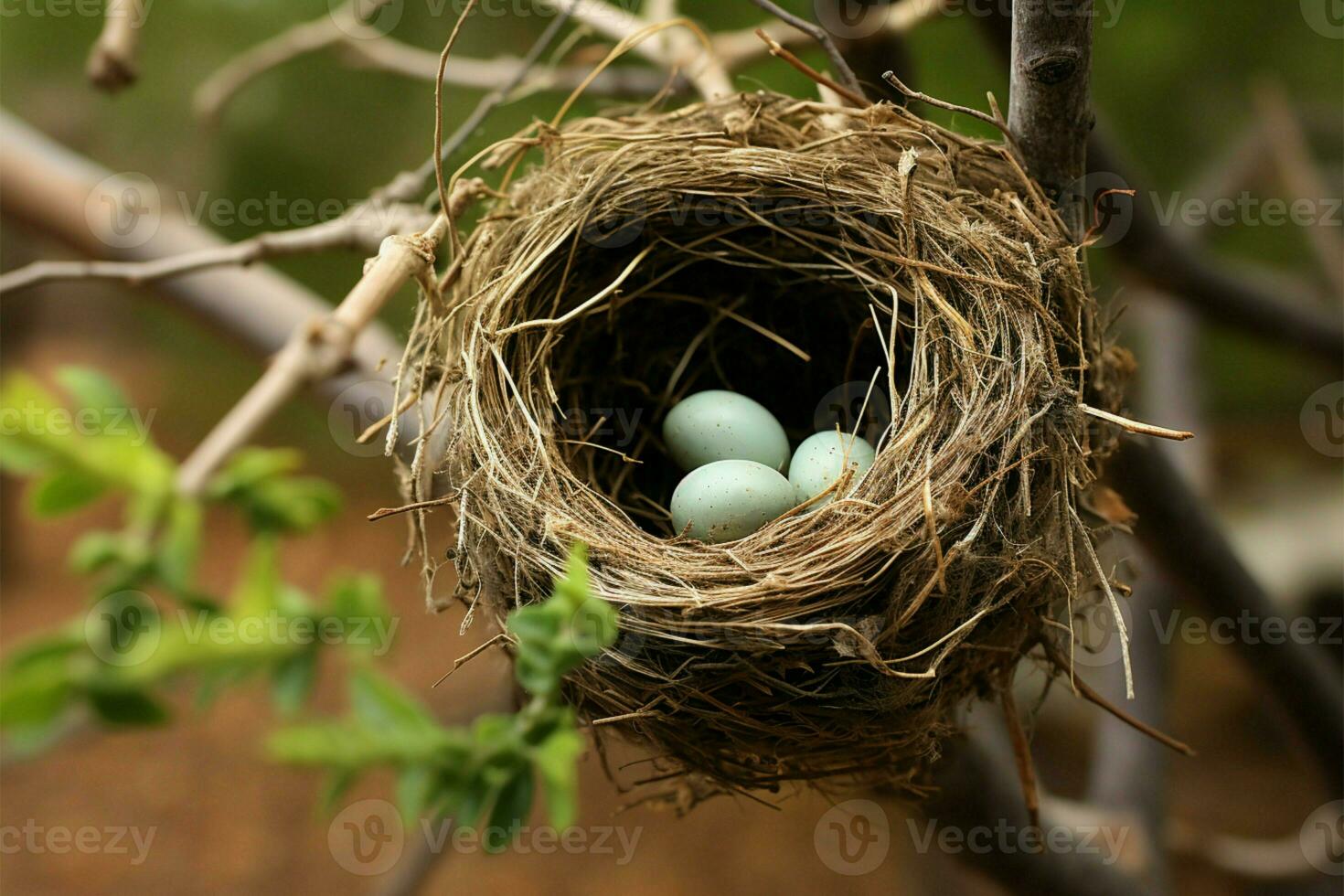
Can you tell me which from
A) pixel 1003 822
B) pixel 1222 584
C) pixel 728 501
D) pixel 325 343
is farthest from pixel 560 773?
pixel 1222 584

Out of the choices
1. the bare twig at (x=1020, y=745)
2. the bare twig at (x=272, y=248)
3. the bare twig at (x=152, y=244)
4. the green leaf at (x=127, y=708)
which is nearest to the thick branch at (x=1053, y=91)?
the bare twig at (x=1020, y=745)

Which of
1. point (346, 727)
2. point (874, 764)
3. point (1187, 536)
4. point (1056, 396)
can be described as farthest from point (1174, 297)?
point (346, 727)

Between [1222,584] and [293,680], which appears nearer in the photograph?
[293,680]

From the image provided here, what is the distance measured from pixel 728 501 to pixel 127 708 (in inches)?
25.4

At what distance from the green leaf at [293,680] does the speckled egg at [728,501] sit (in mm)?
520

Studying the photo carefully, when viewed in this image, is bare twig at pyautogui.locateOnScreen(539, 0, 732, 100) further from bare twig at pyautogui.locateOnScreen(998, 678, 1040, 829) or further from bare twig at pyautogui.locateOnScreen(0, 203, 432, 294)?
bare twig at pyautogui.locateOnScreen(998, 678, 1040, 829)

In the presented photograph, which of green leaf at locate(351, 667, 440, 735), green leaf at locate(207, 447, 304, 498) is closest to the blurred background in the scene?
green leaf at locate(207, 447, 304, 498)

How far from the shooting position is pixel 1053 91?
837 mm

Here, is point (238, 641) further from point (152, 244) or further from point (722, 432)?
point (152, 244)

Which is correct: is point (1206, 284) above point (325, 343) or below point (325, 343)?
below

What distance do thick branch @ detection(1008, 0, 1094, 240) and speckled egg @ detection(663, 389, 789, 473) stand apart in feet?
1.12

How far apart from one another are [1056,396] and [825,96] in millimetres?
428

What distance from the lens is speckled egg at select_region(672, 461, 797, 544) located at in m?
0.97

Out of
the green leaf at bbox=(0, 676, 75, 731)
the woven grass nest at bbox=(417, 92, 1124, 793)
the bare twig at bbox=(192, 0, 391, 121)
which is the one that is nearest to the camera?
the green leaf at bbox=(0, 676, 75, 731)
